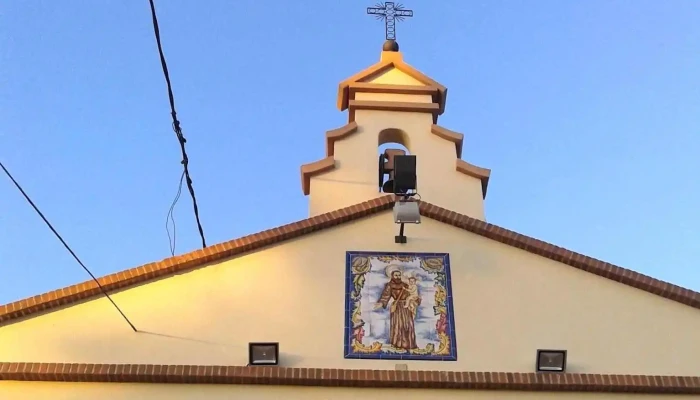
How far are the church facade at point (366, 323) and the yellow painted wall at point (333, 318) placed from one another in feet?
0.05

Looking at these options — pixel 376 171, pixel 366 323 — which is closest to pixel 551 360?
pixel 366 323

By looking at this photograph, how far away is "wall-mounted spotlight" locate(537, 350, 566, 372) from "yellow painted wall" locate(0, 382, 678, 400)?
0.27 m

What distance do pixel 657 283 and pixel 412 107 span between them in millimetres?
4333

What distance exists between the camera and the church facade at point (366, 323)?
32.5ft

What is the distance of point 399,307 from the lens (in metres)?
10.7

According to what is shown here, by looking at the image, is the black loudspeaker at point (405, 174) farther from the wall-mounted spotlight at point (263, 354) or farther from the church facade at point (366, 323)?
the wall-mounted spotlight at point (263, 354)

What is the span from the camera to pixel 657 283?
35.9ft

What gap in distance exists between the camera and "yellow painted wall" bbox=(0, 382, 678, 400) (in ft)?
32.0

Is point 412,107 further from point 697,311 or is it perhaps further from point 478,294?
point 697,311

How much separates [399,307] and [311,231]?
56.1 inches

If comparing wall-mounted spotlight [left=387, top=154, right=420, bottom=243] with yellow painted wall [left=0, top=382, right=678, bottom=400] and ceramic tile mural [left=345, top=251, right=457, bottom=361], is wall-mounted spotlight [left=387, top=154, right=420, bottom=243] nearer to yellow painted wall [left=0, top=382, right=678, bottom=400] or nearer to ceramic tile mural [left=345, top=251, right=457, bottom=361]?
ceramic tile mural [left=345, top=251, right=457, bottom=361]

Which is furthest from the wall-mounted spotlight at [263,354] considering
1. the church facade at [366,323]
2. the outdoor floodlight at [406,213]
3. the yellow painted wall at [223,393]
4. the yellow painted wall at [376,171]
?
the yellow painted wall at [376,171]

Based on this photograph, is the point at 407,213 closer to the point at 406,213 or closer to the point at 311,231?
the point at 406,213

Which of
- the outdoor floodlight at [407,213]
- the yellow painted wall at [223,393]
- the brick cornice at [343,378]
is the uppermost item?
the outdoor floodlight at [407,213]
